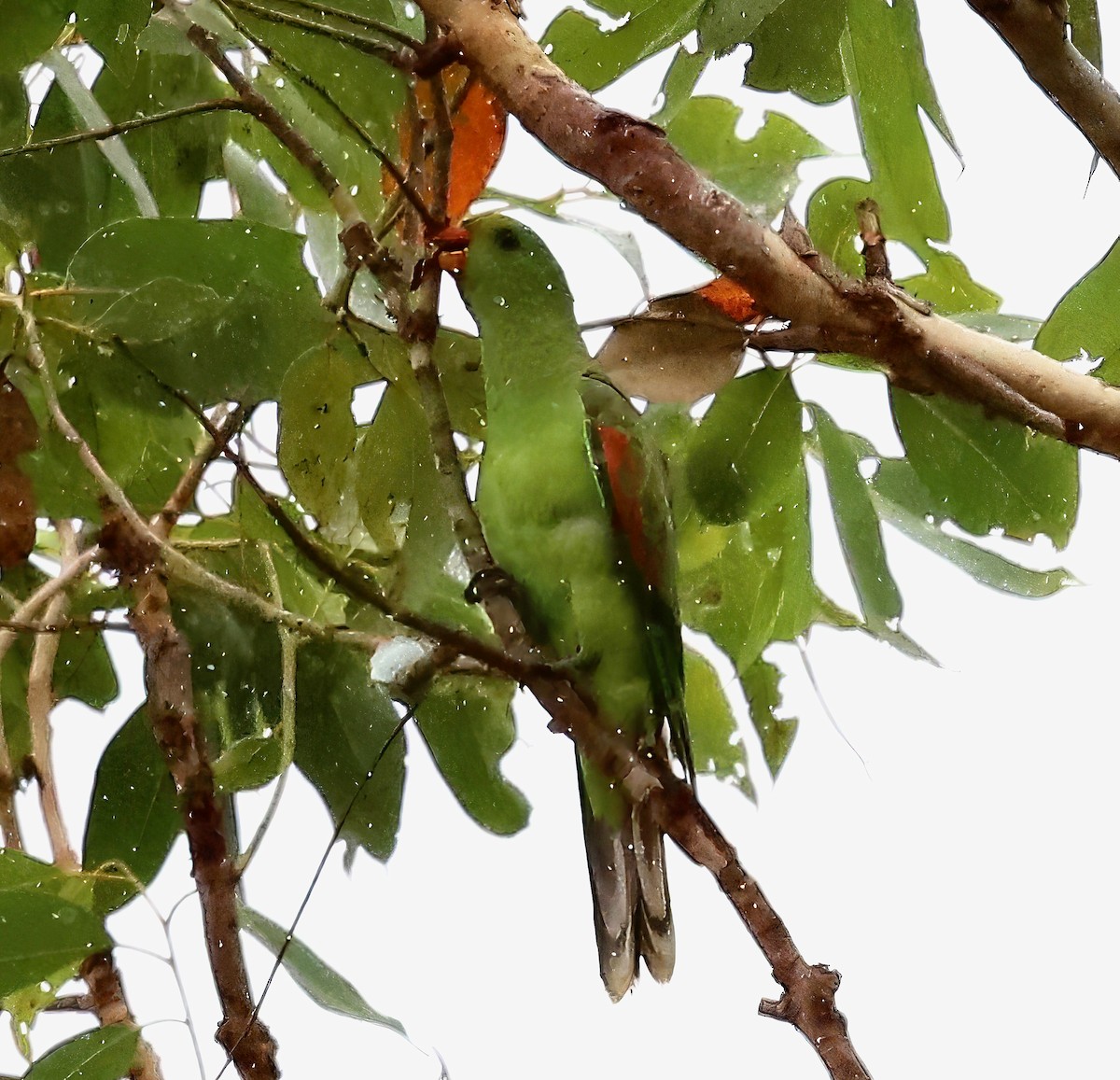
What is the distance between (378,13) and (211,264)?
20cm

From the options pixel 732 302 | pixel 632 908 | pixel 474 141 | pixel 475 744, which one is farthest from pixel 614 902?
pixel 474 141

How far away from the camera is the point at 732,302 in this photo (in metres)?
0.80

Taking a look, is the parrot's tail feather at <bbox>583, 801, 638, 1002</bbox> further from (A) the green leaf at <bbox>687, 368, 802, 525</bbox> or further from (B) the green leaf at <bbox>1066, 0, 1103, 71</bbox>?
(B) the green leaf at <bbox>1066, 0, 1103, 71</bbox>

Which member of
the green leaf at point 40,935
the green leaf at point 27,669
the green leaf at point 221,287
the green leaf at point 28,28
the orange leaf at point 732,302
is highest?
the green leaf at point 28,28

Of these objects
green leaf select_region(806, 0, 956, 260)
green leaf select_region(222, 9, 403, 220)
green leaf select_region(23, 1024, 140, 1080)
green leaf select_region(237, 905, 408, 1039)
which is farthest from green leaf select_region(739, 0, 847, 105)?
green leaf select_region(23, 1024, 140, 1080)

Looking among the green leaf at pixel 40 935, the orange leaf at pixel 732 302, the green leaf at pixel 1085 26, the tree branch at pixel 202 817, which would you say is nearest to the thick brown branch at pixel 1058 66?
the green leaf at pixel 1085 26

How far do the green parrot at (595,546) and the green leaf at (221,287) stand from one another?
8.0 inches

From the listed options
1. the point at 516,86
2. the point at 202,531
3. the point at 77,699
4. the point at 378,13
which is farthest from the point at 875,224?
the point at 77,699

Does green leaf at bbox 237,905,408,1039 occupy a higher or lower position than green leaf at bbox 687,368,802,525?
lower

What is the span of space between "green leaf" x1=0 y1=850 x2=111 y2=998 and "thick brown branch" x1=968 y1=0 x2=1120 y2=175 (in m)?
0.78

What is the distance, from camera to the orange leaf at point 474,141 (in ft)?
2.74

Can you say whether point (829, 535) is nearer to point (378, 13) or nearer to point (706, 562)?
point (706, 562)

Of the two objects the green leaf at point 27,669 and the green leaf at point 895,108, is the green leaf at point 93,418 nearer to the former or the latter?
the green leaf at point 27,669

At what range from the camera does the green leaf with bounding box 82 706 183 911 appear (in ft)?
3.37
